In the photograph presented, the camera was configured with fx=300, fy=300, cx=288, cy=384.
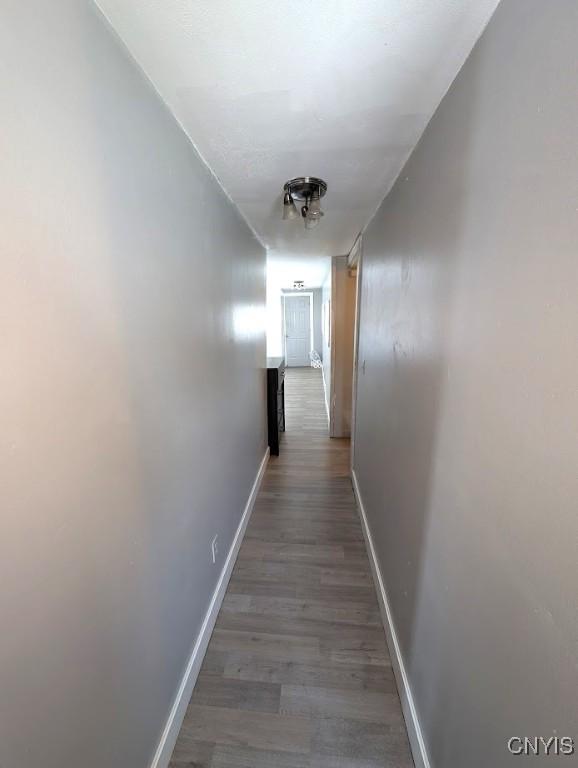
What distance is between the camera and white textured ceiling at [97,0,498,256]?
0.67 m

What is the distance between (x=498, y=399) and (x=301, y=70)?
1007mm

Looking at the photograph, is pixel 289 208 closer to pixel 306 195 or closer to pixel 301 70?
Answer: pixel 306 195

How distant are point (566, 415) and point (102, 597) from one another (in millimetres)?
1037

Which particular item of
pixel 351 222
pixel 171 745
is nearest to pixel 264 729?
pixel 171 745

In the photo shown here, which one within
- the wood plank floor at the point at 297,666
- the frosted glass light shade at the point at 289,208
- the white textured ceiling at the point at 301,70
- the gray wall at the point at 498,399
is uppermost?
the white textured ceiling at the point at 301,70

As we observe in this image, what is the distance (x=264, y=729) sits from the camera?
1.15m

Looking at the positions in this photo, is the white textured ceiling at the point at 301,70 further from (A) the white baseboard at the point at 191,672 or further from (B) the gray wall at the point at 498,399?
(A) the white baseboard at the point at 191,672

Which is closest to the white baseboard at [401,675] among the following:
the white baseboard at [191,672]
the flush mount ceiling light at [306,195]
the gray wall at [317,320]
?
the white baseboard at [191,672]

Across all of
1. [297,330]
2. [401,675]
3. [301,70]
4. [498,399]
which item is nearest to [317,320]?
[297,330]

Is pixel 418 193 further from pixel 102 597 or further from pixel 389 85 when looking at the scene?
pixel 102 597

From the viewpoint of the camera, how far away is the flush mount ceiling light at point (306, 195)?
59.7 inches

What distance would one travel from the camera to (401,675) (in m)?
1.23

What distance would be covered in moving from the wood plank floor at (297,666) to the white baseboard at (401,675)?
5 cm

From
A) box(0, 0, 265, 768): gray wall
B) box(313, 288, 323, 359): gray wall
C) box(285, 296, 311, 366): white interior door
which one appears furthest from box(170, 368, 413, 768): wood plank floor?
box(285, 296, 311, 366): white interior door
